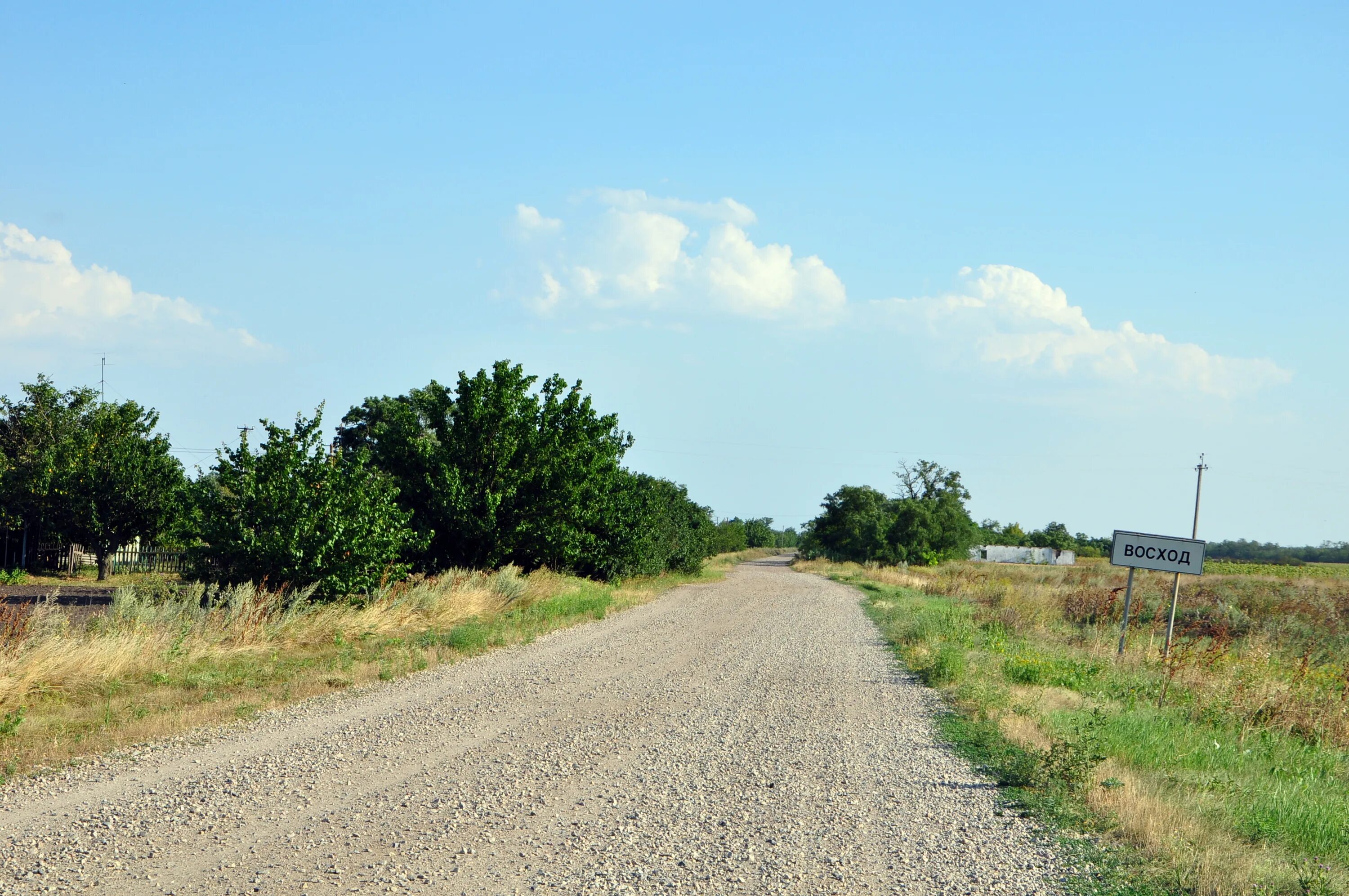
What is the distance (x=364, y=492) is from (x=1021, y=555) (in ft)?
344

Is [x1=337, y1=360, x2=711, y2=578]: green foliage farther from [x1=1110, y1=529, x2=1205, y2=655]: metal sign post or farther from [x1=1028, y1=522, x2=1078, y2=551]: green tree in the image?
[x1=1028, y1=522, x2=1078, y2=551]: green tree

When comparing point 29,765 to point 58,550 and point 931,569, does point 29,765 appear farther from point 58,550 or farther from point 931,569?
point 931,569

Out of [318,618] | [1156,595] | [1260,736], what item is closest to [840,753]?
[1260,736]

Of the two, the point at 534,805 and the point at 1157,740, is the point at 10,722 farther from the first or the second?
the point at 1157,740

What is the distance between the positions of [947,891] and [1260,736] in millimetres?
8148

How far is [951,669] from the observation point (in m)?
13.3

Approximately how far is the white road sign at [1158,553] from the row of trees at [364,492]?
504 inches

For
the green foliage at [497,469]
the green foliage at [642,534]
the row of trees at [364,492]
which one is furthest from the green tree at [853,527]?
the green foliage at [497,469]

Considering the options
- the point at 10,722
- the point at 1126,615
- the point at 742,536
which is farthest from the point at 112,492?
the point at 742,536

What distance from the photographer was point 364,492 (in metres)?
17.6

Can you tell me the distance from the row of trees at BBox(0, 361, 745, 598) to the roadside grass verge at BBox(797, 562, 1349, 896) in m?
9.86

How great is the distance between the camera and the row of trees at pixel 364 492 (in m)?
16.6

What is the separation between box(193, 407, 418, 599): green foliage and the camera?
16375 mm

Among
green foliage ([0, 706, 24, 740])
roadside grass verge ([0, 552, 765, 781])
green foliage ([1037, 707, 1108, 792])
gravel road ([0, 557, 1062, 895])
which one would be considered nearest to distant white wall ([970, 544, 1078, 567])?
roadside grass verge ([0, 552, 765, 781])
